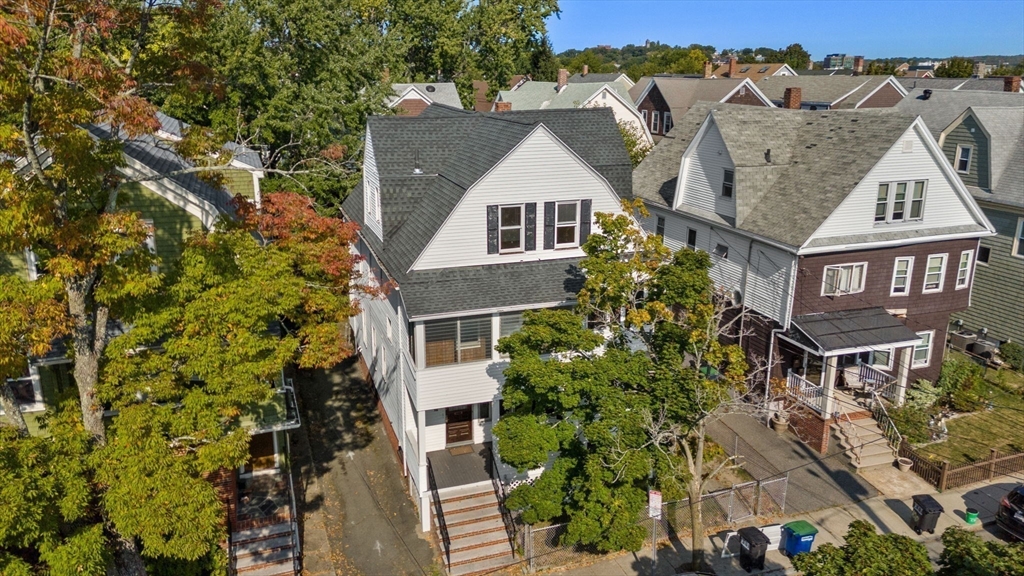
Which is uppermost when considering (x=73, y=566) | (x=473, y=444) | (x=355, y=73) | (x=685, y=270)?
(x=355, y=73)

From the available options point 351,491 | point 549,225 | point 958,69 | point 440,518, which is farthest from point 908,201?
point 958,69

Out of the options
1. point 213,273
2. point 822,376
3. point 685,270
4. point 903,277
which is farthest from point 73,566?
point 903,277

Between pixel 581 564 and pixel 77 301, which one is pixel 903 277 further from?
pixel 77 301

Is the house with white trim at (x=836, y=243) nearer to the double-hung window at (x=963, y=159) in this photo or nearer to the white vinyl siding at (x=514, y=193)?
the white vinyl siding at (x=514, y=193)

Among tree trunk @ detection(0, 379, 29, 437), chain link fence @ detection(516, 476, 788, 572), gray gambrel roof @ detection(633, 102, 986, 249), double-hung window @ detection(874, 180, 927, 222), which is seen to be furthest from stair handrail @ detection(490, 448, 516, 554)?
double-hung window @ detection(874, 180, 927, 222)

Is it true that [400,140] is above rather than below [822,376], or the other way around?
above

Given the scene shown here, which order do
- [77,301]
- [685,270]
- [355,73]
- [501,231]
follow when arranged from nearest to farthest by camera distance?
[77,301]
[685,270]
[501,231]
[355,73]

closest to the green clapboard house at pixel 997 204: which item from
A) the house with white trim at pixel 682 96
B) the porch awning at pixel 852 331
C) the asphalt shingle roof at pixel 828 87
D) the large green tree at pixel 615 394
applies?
the porch awning at pixel 852 331
